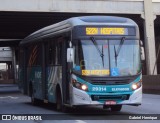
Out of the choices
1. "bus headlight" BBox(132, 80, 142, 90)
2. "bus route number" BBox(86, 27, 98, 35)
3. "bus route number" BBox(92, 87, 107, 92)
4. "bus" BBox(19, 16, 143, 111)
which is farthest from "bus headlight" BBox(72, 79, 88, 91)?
"bus route number" BBox(86, 27, 98, 35)

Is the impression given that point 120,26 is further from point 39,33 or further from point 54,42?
point 39,33

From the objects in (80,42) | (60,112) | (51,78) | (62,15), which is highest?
(62,15)

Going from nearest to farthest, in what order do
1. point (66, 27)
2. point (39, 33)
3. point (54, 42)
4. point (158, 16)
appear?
point (66, 27) → point (54, 42) → point (39, 33) → point (158, 16)

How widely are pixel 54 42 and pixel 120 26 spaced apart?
2897 millimetres

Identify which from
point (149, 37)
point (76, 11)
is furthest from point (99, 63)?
point (149, 37)

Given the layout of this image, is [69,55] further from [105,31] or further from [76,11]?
[76,11]

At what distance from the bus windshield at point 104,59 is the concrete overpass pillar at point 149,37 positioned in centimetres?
2536

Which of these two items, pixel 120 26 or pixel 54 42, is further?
pixel 54 42

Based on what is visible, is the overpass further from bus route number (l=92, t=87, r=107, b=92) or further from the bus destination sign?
bus route number (l=92, t=87, r=107, b=92)

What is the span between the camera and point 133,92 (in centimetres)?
1587

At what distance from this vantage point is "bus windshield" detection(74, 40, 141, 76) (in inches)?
621

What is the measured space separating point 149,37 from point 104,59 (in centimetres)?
2725

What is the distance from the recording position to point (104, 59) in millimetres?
15875

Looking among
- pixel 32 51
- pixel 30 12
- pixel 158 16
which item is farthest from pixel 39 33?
pixel 158 16
